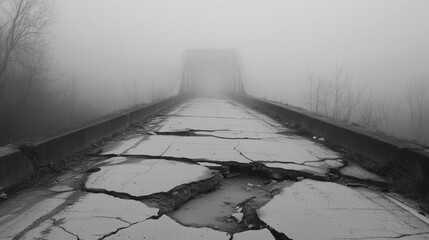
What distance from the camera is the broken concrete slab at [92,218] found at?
2164 mm

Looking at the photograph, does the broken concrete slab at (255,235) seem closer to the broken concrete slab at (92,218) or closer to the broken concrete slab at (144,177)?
the broken concrete slab at (92,218)

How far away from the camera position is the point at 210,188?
3326 mm

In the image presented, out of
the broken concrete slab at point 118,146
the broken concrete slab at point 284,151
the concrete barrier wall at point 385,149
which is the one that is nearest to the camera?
the concrete barrier wall at point 385,149

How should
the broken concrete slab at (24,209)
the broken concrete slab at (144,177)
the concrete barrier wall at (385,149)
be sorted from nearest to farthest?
the broken concrete slab at (24,209) < the broken concrete slab at (144,177) < the concrete barrier wall at (385,149)

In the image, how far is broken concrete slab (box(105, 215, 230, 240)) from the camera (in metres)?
2.15

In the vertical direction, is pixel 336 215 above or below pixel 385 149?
below

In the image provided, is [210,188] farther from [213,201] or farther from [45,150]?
[45,150]

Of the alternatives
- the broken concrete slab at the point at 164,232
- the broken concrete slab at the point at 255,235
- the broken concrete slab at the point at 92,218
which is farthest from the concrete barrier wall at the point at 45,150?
the broken concrete slab at the point at 255,235

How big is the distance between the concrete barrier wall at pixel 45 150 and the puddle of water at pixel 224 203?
5.54 ft

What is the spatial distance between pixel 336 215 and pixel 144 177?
1.93 metres

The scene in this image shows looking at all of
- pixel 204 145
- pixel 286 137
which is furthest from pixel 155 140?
pixel 286 137

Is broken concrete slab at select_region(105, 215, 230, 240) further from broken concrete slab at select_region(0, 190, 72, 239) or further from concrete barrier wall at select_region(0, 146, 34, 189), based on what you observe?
concrete barrier wall at select_region(0, 146, 34, 189)

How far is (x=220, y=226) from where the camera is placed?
2395 millimetres

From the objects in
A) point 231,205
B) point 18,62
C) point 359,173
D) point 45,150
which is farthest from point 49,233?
point 18,62
